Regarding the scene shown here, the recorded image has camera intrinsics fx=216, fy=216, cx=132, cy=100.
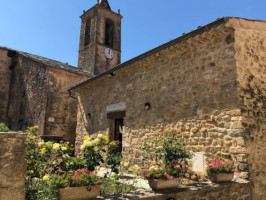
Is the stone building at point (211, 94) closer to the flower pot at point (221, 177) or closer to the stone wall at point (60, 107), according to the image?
the flower pot at point (221, 177)

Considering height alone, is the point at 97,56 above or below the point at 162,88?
above

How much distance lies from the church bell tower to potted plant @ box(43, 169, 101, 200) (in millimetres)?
16235

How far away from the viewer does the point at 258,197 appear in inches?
173

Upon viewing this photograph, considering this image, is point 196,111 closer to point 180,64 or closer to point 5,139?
point 180,64

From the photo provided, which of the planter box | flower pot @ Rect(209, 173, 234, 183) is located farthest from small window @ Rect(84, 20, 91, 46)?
flower pot @ Rect(209, 173, 234, 183)

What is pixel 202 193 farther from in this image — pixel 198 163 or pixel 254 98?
pixel 254 98

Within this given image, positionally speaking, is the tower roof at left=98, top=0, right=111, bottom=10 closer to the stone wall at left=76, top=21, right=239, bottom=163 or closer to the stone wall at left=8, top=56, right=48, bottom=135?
the stone wall at left=8, top=56, right=48, bottom=135

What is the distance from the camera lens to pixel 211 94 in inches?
194

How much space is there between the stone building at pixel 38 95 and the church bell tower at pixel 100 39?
5.89m

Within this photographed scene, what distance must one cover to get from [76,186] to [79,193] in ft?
0.29

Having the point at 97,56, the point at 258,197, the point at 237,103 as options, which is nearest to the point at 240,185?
the point at 258,197

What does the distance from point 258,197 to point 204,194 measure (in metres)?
1.73

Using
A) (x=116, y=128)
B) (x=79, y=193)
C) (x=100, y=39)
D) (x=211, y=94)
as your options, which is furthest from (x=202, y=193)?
(x=100, y=39)

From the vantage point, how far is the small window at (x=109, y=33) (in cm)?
2083
